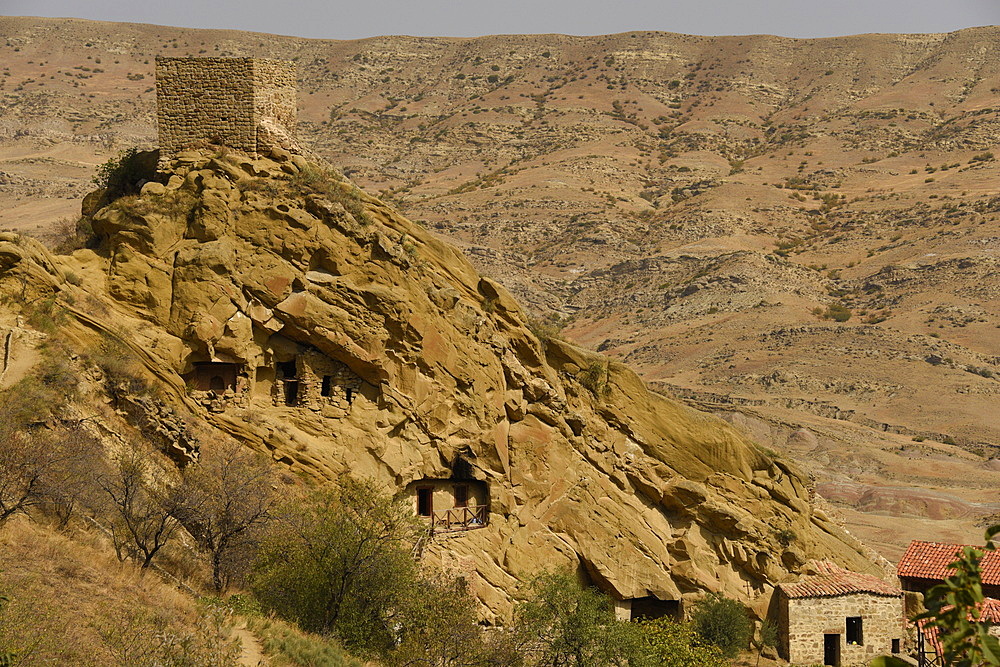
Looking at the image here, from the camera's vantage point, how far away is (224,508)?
19.5m

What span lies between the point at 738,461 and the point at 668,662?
25.9 feet

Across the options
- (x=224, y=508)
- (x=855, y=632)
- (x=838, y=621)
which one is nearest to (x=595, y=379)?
(x=838, y=621)

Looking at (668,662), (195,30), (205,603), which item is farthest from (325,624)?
(195,30)

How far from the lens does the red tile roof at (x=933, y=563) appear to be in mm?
31594

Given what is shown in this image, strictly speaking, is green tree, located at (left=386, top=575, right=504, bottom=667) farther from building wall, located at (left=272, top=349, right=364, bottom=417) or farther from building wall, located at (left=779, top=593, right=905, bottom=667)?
building wall, located at (left=779, top=593, right=905, bottom=667)

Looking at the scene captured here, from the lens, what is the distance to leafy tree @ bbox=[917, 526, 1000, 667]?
19.1 ft

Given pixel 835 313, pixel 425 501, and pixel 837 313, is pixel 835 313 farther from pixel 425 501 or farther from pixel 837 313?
pixel 425 501

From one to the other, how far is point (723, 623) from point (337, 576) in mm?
11641

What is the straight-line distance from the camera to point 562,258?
89.8m

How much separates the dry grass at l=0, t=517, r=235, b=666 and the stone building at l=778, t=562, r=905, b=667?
16659 mm

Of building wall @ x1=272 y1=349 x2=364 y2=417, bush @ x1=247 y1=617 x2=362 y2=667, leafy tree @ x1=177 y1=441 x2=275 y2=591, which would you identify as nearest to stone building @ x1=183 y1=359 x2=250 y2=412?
building wall @ x1=272 y1=349 x2=364 y2=417

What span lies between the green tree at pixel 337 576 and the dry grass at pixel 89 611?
2499mm

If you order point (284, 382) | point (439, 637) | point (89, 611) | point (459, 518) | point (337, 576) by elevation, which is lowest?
point (439, 637)

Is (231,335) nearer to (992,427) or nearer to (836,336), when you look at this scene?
(992,427)
